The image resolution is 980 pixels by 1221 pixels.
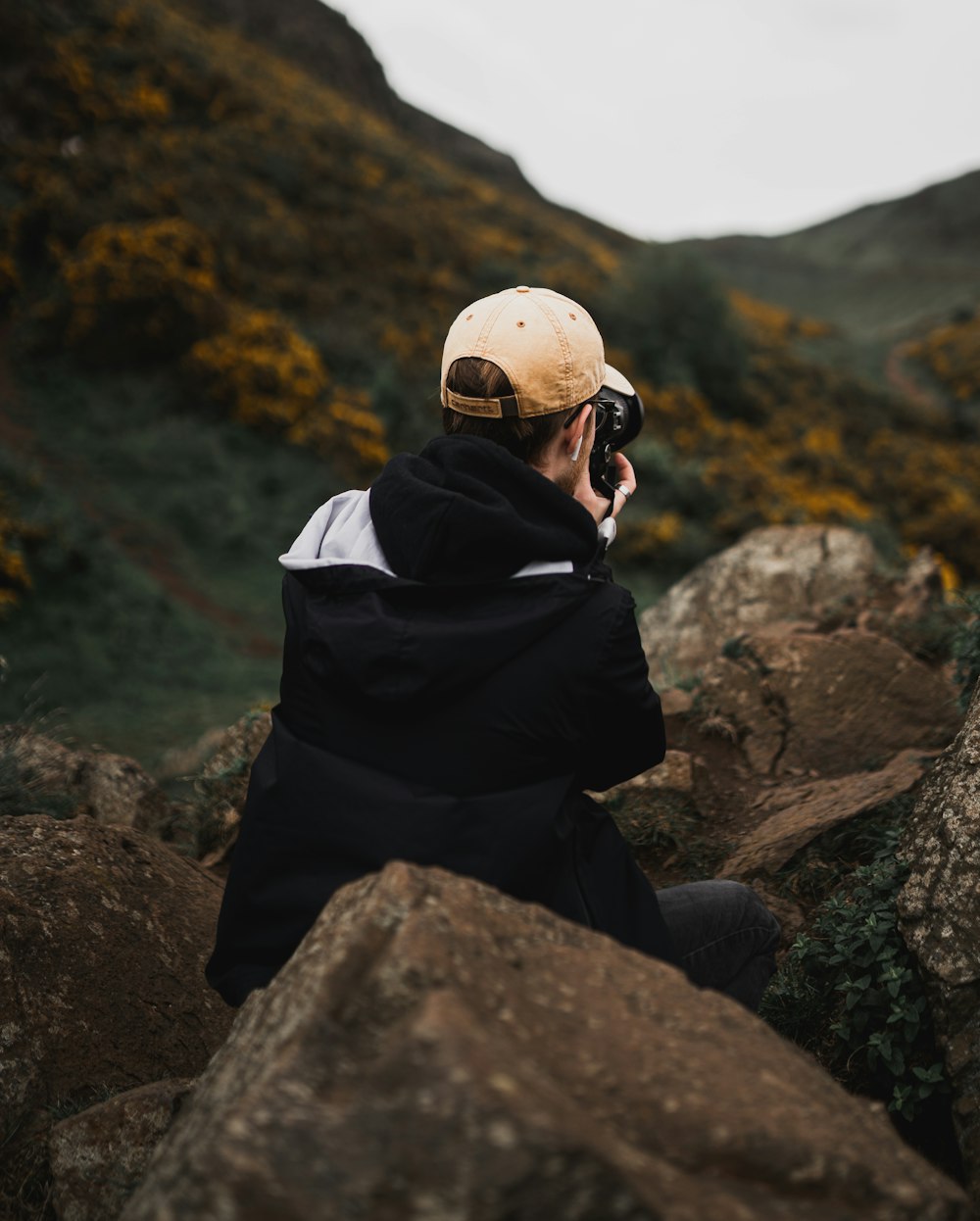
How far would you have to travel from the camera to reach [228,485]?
397 inches

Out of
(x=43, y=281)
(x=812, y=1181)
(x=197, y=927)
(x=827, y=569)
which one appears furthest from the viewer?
(x=43, y=281)

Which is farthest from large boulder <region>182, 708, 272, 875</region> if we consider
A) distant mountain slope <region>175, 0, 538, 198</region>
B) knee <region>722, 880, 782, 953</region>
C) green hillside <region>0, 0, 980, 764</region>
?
distant mountain slope <region>175, 0, 538, 198</region>

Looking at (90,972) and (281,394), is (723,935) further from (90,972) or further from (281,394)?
(281,394)

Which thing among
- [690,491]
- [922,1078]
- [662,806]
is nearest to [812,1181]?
[922,1078]

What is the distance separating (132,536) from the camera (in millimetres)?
9203

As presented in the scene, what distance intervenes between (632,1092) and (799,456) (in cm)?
1646

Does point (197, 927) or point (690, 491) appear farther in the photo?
point (690, 491)

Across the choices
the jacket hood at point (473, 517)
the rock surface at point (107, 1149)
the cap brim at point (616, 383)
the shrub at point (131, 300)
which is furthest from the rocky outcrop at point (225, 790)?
the shrub at point (131, 300)

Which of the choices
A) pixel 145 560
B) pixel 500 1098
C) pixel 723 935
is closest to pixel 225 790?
pixel 723 935

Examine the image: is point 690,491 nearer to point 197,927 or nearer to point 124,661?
point 124,661

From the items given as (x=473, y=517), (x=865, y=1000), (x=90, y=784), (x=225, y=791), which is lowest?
(x=90, y=784)

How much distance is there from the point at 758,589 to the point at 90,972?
14.4 ft

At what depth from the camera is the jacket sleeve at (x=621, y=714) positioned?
1.61m

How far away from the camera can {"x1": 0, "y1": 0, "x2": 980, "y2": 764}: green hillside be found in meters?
7.81
